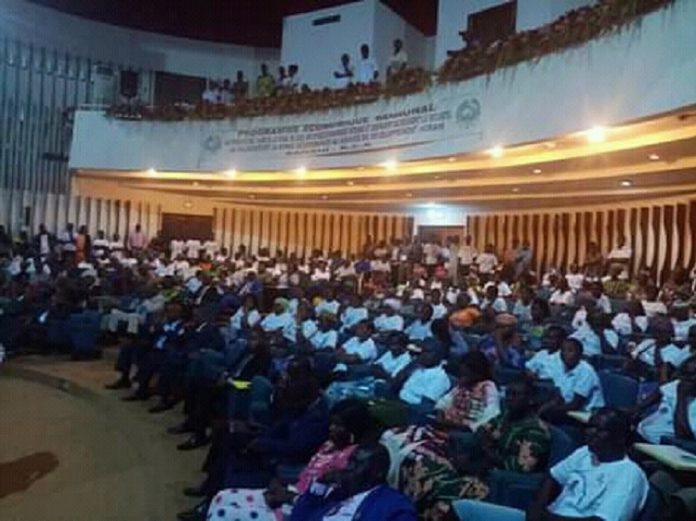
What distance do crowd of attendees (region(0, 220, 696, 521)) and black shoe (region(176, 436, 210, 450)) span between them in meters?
0.03

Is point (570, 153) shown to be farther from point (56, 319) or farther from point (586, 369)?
point (56, 319)

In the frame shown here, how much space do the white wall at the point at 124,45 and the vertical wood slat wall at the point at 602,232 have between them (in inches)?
329

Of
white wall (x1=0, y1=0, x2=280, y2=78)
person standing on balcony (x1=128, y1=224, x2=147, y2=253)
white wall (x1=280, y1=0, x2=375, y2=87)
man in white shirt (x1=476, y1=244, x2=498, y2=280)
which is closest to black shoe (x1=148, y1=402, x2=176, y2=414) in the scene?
man in white shirt (x1=476, y1=244, x2=498, y2=280)

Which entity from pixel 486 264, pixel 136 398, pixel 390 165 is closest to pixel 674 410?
pixel 136 398

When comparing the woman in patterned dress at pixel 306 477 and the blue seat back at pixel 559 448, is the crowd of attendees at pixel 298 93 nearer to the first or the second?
the blue seat back at pixel 559 448

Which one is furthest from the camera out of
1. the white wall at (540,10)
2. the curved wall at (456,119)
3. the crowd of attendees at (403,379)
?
the white wall at (540,10)

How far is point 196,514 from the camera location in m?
5.23

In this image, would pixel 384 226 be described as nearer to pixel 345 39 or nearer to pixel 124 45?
pixel 345 39

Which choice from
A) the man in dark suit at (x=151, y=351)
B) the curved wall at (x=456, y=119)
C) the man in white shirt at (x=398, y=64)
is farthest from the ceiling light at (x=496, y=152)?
the man in dark suit at (x=151, y=351)

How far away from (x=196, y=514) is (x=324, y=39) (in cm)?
1604

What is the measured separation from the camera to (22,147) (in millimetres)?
20391

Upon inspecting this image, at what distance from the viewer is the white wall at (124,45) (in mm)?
20359

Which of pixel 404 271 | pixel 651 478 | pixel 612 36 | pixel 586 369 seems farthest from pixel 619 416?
pixel 404 271

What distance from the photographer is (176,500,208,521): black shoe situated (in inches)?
204
